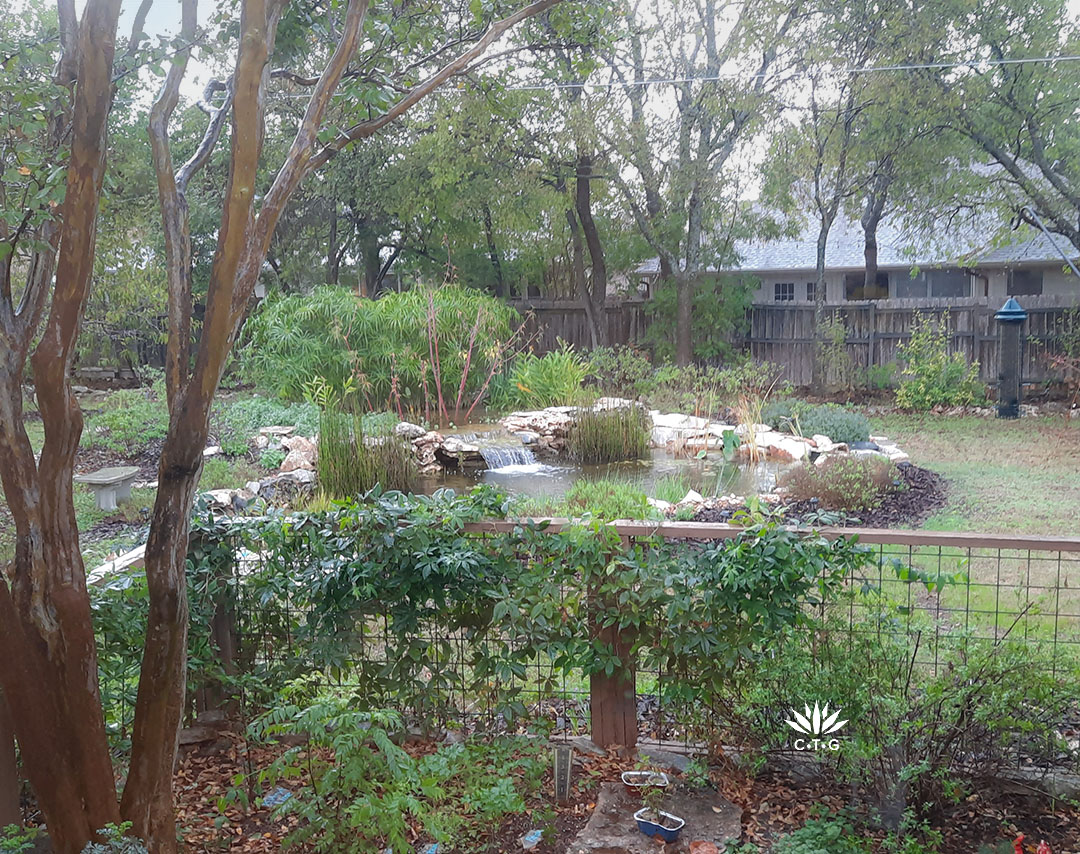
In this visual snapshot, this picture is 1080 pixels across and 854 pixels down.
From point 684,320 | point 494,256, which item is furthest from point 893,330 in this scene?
point 494,256

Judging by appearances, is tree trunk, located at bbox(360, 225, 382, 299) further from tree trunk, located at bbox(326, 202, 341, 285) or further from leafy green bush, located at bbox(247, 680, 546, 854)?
leafy green bush, located at bbox(247, 680, 546, 854)

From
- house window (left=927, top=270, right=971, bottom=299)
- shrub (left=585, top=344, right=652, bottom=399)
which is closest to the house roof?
house window (left=927, top=270, right=971, bottom=299)

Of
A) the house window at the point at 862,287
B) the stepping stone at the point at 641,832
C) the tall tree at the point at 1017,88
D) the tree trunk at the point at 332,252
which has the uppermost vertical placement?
the tall tree at the point at 1017,88

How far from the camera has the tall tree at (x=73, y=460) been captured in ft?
5.78

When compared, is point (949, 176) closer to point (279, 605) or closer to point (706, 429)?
point (706, 429)

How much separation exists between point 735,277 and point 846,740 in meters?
11.2

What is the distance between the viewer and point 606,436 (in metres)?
7.92

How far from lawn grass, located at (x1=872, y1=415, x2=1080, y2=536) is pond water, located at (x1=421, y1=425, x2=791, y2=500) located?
1337 mm

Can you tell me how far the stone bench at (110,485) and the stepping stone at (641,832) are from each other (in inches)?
193

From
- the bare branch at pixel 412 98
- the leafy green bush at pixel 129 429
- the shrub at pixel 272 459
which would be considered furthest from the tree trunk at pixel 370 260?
the bare branch at pixel 412 98

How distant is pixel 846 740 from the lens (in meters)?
2.28

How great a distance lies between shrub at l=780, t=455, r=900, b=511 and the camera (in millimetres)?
6113

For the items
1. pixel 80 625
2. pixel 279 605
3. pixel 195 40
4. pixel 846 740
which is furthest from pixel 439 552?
pixel 195 40

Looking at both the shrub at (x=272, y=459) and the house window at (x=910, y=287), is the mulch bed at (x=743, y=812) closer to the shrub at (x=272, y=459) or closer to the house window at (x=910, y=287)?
the shrub at (x=272, y=459)
